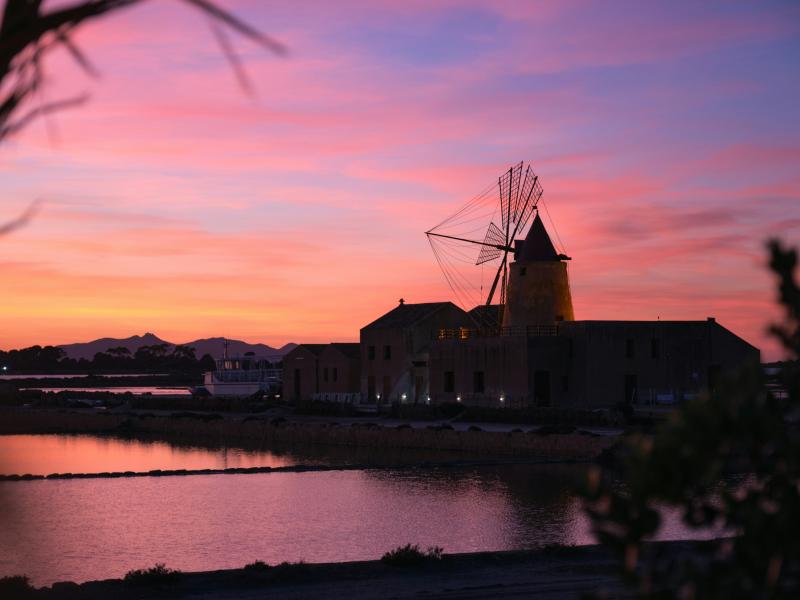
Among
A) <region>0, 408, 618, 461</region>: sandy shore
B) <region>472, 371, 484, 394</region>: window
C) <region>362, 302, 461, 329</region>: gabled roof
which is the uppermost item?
<region>362, 302, 461, 329</region>: gabled roof

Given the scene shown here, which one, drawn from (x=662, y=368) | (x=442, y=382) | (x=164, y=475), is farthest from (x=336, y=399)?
(x=164, y=475)

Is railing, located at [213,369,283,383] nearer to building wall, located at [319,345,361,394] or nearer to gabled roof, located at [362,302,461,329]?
building wall, located at [319,345,361,394]

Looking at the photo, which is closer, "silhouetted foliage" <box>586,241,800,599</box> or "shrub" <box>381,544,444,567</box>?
"silhouetted foliage" <box>586,241,800,599</box>

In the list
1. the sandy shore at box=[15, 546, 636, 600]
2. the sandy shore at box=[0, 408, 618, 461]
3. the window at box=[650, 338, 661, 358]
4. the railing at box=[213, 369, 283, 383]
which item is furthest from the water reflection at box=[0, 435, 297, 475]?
the railing at box=[213, 369, 283, 383]

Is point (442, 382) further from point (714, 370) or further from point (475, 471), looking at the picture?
point (475, 471)

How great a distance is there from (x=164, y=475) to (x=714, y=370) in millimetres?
21395

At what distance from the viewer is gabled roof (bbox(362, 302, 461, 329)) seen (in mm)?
51656

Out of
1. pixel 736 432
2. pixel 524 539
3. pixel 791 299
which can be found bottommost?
pixel 524 539

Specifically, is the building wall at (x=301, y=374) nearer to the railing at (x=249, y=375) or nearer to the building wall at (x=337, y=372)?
the building wall at (x=337, y=372)

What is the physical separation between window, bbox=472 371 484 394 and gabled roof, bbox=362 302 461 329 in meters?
7.59

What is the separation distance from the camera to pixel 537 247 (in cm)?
4453

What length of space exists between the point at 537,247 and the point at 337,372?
15784 mm

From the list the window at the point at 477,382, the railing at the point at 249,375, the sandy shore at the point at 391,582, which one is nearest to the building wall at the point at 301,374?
the window at the point at 477,382

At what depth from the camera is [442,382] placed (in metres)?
46.2
